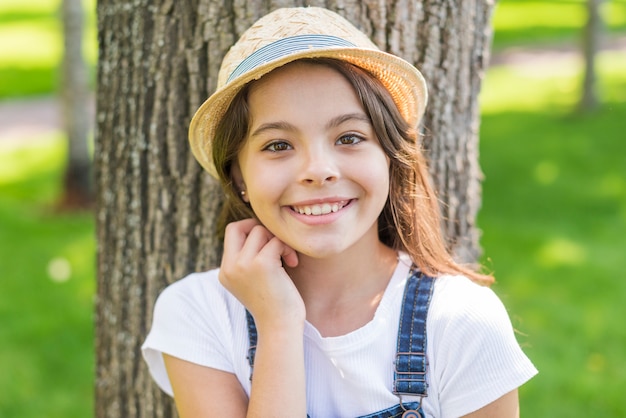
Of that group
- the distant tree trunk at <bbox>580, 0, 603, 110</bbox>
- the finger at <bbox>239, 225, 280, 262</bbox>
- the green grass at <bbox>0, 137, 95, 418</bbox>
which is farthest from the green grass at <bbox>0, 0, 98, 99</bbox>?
the finger at <bbox>239, 225, 280, 262</bbox>

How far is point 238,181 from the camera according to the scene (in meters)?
2.26

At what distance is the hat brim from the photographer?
1.92 m

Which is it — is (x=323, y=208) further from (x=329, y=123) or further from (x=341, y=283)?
(x=341, y=283)

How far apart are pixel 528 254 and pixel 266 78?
13.7ft

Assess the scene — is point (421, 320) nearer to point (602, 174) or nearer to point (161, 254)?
point (161, 254)

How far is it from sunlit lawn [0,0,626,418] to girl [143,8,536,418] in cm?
78

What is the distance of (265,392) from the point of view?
1904 mm

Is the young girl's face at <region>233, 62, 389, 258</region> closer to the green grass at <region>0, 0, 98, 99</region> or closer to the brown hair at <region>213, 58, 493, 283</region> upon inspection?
the brown hair at <region>213, 58, 493, 283</region>

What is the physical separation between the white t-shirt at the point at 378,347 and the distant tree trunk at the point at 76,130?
5.54 m

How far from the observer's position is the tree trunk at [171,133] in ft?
7.84

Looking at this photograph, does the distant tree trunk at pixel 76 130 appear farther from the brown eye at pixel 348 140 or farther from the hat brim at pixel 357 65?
the brown eye at pixel 348 140

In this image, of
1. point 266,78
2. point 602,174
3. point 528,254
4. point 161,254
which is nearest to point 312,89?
point 266,78

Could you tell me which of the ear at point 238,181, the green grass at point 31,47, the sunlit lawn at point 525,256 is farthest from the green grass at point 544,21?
the ear at point 238,181

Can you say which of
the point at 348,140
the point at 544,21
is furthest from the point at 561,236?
the point at 544,21
